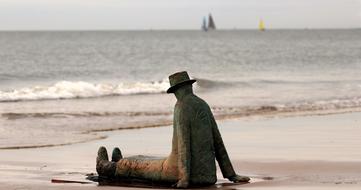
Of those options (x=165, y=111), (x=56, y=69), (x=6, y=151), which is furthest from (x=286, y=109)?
(x=56, y=69)

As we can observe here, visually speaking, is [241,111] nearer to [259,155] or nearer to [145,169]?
[259,155]

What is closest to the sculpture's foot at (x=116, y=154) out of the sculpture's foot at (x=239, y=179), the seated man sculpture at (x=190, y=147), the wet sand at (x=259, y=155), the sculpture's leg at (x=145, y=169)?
the sculpture's leg at (x=145, y=169)

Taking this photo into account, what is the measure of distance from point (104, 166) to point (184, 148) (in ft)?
3.84

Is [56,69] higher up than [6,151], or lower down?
higher up

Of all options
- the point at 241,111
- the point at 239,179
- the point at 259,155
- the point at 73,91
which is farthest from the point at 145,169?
the point at 73,91

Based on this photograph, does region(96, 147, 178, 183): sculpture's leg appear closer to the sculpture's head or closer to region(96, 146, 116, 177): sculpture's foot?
region(96, 146, 116, 177): sculpture's foot

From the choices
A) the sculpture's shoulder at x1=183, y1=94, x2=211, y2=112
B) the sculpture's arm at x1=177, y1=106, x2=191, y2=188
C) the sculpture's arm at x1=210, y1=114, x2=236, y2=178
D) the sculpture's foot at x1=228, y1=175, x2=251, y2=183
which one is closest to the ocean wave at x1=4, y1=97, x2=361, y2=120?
the sculpture's foot at x1=228, y1=175, x2=251, y2=183

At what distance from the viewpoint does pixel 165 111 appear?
21047mm

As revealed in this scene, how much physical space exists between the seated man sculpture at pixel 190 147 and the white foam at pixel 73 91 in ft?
57.9

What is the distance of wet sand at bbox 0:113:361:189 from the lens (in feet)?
30.0

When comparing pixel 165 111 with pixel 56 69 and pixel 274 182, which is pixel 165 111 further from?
pixel 56 69

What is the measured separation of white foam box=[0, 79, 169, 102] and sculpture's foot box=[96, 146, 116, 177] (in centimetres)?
1685

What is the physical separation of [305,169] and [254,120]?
24.7ft

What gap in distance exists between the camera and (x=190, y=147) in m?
8.53
